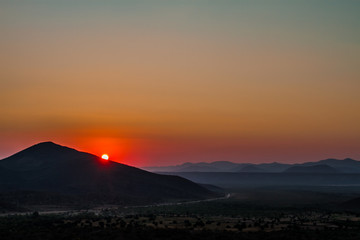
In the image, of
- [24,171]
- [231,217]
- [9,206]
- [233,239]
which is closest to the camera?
[233,239]

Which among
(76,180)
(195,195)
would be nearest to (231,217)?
(195,195)

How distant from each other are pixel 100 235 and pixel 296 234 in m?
25.2

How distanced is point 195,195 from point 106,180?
3554 centimetres

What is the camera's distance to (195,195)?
17762 cm

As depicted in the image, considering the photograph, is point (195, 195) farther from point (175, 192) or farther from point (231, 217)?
point (231, 217)

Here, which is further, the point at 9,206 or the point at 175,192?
the point at 175,192

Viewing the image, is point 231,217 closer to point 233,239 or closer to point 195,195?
point 233,239

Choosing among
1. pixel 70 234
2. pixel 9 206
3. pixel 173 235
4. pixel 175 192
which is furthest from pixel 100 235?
pixel 175 192

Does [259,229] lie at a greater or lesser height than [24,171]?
lesser

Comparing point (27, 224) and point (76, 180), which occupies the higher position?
point (76, 180)

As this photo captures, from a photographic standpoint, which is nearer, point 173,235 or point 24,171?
point 173,235

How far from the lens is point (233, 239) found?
54.7 meters

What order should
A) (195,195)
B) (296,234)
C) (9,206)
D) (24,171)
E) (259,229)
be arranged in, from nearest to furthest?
1. (296,234)
2. (259,229)
3. (9,206)
4. (195,195)
5. (24,171)

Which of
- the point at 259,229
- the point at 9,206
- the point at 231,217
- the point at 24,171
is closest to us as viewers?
the point at 259,229
